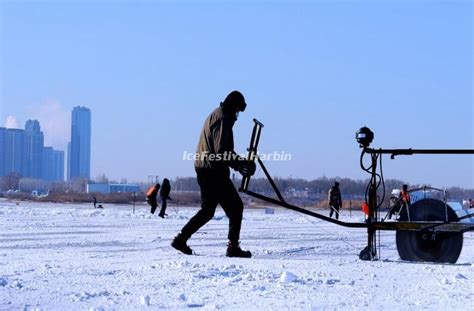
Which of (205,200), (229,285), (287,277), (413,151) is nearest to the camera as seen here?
(229,285)

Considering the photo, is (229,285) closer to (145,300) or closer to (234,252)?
(145,300)

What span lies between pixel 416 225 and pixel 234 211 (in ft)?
6.25

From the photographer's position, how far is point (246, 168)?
7668mm

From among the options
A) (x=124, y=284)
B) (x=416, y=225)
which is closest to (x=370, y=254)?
(x=416, y=225)

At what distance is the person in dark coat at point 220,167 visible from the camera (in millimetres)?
7793

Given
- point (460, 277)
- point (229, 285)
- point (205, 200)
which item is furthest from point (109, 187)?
point (229, 285)

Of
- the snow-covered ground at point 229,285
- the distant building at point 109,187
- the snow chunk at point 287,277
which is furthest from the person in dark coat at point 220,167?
the distant building at point 109,187

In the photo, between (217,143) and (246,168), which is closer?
(246,168)

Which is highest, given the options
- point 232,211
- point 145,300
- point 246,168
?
point 246,168

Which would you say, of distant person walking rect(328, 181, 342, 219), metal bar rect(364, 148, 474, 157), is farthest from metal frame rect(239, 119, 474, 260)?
distant person walking rect(328, 181, 342, 219)

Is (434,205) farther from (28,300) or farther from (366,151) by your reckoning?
(28,300)

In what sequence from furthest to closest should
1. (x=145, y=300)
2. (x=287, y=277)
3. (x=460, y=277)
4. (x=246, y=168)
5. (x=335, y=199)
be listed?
(x=335, y=199) → (x=246, y=168) → (x=460, y=277) → (x=287, y=277) → (x=145, y=300)

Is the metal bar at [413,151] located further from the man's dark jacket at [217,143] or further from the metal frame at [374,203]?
the man's dark jacket at [217,143]

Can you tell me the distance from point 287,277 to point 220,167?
2455 mm
